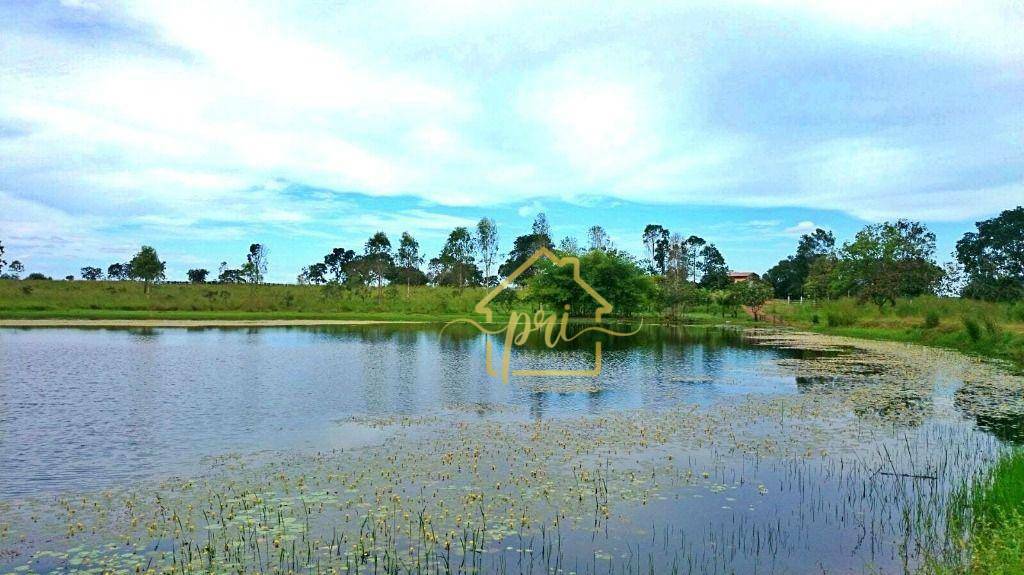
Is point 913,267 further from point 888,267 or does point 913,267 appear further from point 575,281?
point 575,281

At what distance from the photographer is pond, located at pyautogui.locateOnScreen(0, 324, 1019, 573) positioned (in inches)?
369

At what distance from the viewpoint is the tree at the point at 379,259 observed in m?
88.4

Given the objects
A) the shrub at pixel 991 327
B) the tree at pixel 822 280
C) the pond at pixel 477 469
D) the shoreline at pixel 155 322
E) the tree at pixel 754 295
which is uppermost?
the tree at pixel 822 280

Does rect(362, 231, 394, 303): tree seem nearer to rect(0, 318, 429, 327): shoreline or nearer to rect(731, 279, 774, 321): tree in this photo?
rect(0, 318, 429, 327): shoreline

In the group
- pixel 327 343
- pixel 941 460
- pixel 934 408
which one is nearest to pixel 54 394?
pixel 327 343

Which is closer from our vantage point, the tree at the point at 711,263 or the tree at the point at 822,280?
the tree at the point at 822,280

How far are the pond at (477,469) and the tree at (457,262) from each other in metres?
69.9

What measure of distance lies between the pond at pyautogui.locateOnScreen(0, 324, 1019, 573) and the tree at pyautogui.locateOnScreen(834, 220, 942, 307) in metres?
37.7

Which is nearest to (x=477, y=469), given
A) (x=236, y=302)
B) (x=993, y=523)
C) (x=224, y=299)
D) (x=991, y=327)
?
(x=993, y=523)

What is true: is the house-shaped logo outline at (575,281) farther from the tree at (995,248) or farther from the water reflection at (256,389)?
the tree at (995,248)

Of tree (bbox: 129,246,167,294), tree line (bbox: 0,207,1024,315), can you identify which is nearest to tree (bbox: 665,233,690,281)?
tree line (bbox: 0,207,1024,315)

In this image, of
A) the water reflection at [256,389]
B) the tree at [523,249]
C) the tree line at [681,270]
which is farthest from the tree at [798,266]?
the water reflection at [256,389]

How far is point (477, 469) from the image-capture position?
13391 millimetres

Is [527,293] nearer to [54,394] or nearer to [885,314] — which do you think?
[885,314]
